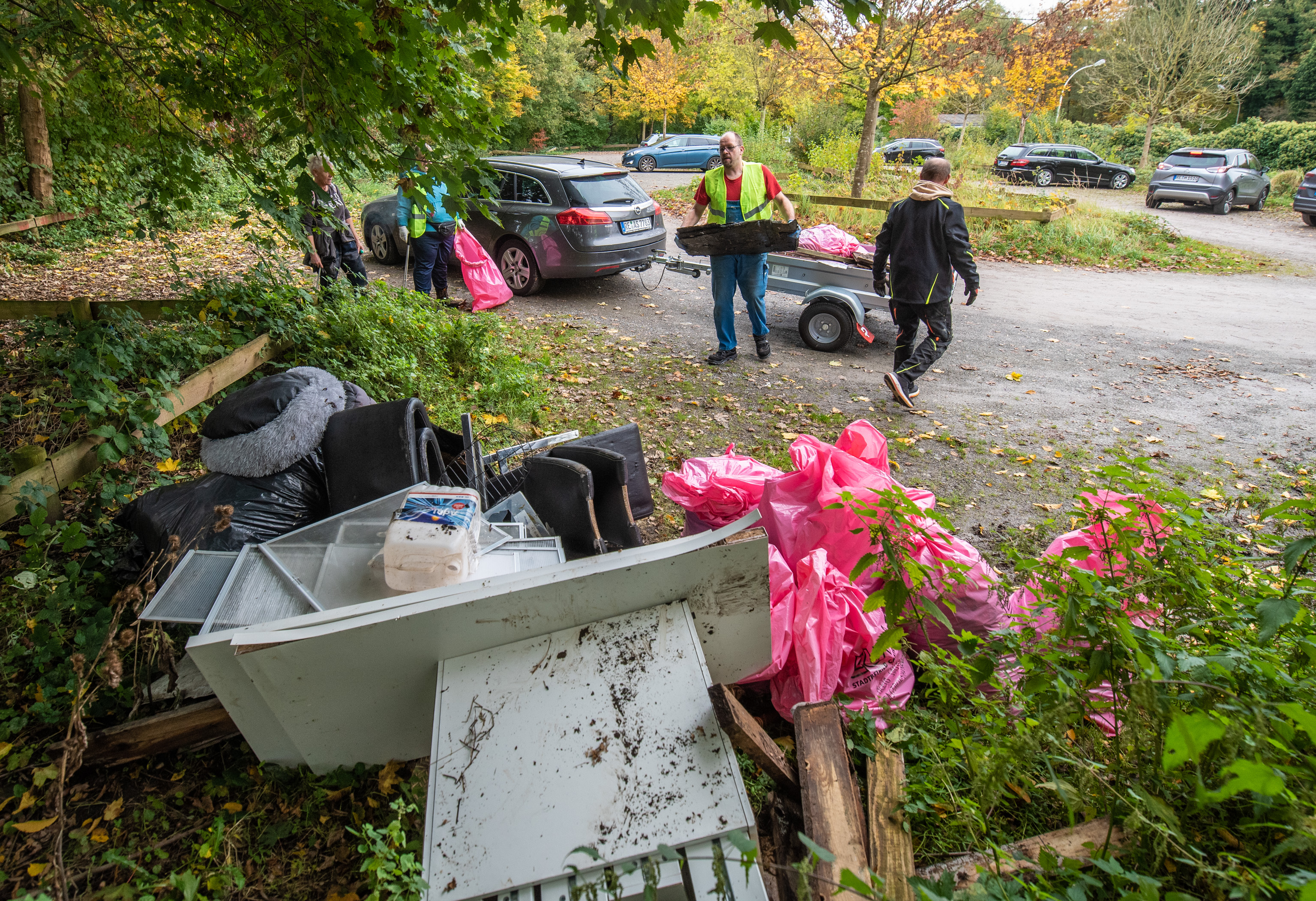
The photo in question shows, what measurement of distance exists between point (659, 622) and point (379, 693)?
0.83m

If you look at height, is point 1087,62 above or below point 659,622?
above

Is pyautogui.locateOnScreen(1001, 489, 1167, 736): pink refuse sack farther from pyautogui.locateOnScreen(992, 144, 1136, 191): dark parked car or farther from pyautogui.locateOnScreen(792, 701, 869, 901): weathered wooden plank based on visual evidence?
pyautogui.locateOnScreen(992, 144, 1136, 191): dark parked car

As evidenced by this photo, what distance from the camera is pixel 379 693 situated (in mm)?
1925

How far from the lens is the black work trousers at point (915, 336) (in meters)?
5.70

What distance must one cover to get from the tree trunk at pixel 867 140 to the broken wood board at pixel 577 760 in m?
13.7

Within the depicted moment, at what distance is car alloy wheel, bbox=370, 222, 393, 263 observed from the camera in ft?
30.0

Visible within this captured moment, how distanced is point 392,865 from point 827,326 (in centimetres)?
629

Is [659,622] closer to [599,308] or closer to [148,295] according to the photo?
[599,308]

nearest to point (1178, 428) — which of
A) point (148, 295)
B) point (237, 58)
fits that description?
point (237, 58)

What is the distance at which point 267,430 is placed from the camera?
304cm

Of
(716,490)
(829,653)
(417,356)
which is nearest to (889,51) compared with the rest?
(417,356)

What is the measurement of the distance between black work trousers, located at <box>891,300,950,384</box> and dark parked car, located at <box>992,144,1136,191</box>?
17.7m

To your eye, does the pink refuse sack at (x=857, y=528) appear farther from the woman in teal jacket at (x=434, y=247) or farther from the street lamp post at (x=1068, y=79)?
the street lamp post at (x=1068, y=79)

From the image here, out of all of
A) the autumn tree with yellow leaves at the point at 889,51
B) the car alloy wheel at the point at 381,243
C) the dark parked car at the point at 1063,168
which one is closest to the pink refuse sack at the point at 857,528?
the car alloy wheel at the point at 381,243
